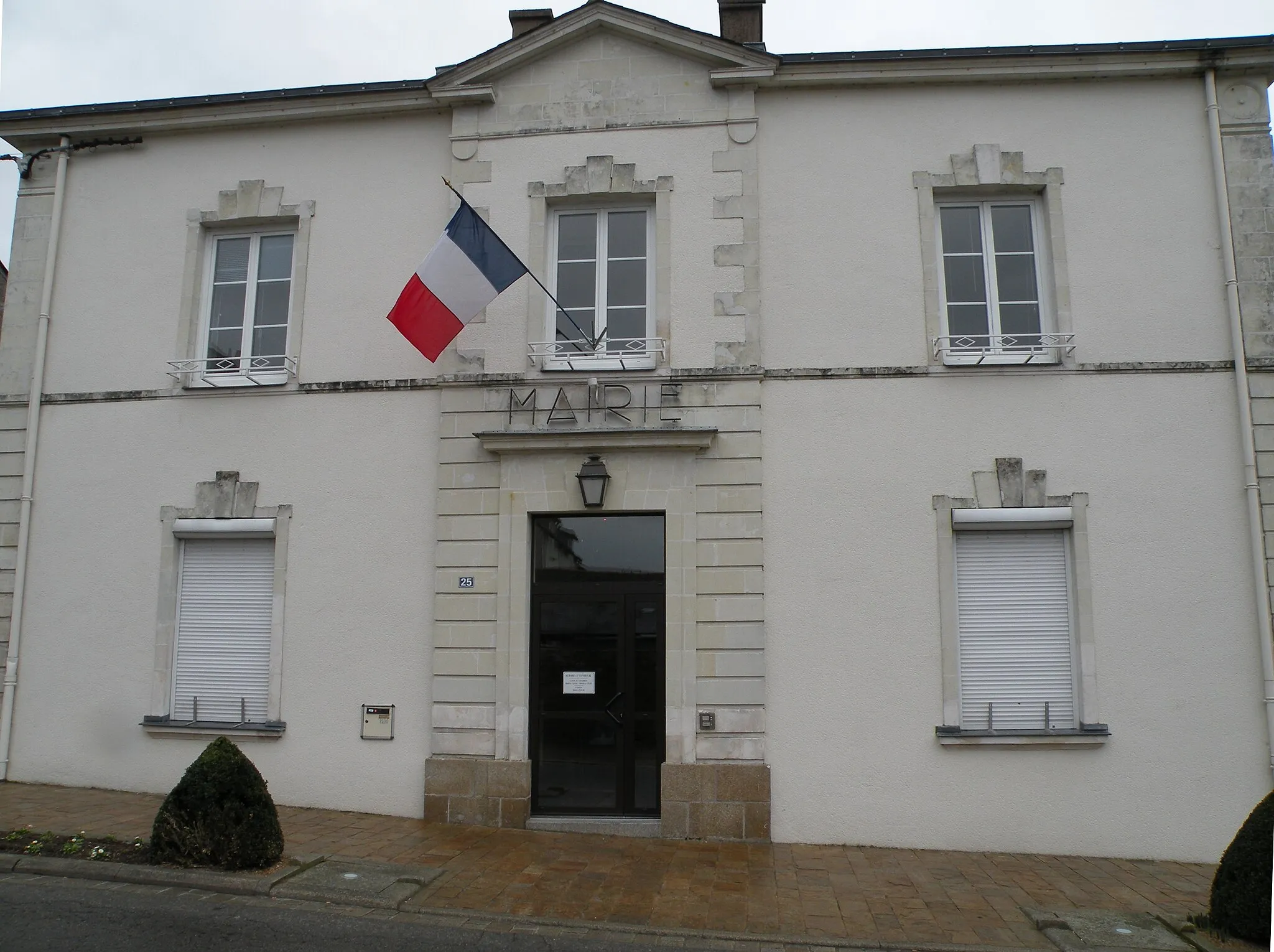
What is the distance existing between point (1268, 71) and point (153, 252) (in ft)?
32.8

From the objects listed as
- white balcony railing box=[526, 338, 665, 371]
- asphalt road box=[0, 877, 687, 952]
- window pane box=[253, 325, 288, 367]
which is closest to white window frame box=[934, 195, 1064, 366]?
white balcony railing box=[526, 338, 665, 371]

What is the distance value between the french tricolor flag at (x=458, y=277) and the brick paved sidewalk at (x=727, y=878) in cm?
378

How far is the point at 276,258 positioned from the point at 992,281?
645 centimetres

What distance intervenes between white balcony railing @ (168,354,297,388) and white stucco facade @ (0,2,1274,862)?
4.3 inches

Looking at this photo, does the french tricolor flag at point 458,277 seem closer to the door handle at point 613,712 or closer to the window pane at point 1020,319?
the door handle at point 613,712

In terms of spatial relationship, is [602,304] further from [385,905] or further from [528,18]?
[385,905]

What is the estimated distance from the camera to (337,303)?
8.38m

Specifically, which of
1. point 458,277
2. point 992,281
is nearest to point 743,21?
point 992,281

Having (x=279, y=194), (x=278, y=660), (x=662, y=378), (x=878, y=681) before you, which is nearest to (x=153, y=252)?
(x=279, y=194)

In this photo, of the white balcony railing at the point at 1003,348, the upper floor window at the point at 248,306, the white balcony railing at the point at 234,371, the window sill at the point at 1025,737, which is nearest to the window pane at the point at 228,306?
the upper floor window at the point at 248,306

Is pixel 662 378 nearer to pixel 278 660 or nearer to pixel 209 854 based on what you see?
pixel 278 660

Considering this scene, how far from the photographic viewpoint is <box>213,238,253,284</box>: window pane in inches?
346

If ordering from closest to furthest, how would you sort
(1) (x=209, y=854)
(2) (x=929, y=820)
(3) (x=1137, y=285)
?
(1) (x=209, y=854), (2) (x=929, y=820), (3) (x=1137, y=285)

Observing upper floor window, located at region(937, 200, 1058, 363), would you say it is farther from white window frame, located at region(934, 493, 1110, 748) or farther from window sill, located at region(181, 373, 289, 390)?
window sill, located at region(181, 373, 289, 390)
